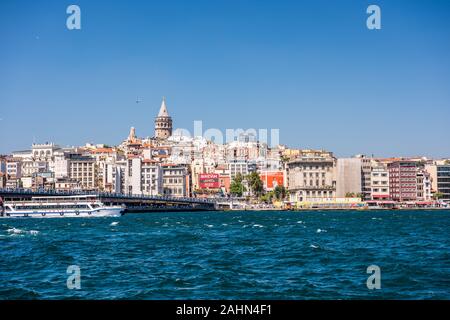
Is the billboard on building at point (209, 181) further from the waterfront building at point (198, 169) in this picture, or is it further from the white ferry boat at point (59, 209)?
the white ferry boat at point (59, 209)

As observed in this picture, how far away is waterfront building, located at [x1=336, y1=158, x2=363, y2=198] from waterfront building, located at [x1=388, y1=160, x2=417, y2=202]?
5.67 m

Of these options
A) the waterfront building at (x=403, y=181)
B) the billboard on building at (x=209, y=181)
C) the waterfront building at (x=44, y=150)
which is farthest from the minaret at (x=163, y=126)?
the waterfront building at (x=403, y=181)

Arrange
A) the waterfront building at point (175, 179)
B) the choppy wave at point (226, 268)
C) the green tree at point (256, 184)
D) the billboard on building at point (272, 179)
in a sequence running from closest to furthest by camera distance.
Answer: the choppy wave at point (226, 268)
the green tree at point (256, 184)
the waterfront building at point (175, 179)
the billboard on building at point (272, 179)

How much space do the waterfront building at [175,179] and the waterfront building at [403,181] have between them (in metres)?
37.0

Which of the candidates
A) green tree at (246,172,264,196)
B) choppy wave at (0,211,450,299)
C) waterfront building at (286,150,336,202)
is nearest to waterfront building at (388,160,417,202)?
waterfront building at (286,150,336,202)

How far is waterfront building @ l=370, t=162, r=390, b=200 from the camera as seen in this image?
11878 cm

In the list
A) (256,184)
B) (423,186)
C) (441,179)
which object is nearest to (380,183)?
(423,186)

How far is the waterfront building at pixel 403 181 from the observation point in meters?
116

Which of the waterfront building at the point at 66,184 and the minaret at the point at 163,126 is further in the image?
the minaret at the point at 163,126

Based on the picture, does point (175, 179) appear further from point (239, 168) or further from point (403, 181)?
point (403, 181)

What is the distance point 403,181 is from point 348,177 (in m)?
9.62

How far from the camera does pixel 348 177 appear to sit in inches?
4764
